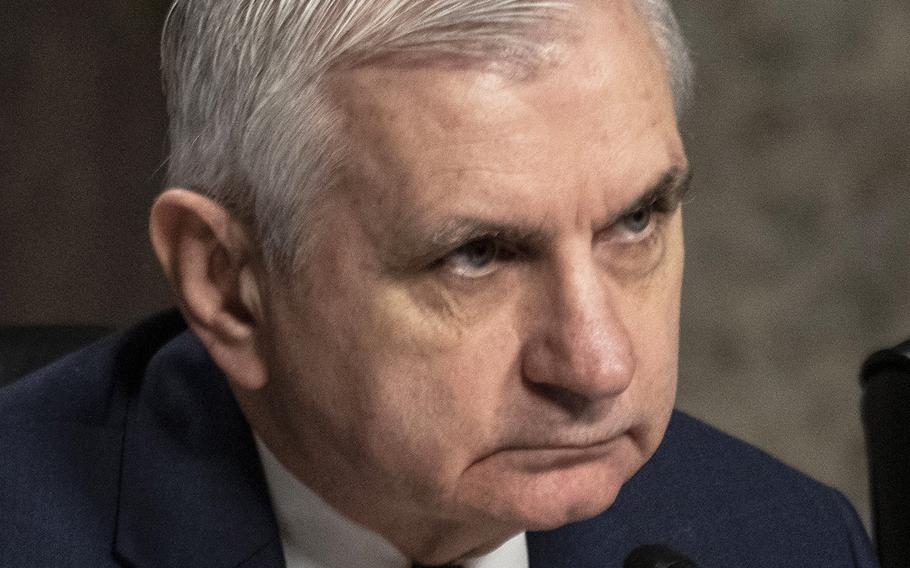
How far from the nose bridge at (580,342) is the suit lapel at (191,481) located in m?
0.45

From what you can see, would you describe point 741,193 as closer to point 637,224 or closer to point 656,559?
point 637,224

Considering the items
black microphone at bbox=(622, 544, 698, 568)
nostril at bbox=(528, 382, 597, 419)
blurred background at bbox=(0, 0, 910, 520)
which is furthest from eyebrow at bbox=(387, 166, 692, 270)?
blurred background at bbox=(0, 0, 910, 520)

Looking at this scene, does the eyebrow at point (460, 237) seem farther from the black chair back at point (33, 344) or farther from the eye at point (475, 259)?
the black chair back at point (33, 344)

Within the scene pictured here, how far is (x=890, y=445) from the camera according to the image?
5.29 ft

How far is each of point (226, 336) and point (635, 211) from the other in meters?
0.44

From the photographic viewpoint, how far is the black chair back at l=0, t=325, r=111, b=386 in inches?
81.1

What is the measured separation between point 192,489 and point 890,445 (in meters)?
0.76

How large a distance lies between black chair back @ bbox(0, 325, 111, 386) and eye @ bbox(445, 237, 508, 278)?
0.92 metres

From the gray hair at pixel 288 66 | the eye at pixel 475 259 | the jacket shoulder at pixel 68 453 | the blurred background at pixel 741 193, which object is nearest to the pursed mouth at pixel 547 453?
the eye at pixel 475 259

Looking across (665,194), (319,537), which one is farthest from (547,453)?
(319,537)

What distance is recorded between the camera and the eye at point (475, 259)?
1.37 meters

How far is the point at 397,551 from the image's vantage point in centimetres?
165

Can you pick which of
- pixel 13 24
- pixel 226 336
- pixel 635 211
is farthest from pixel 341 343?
pixel 13 24

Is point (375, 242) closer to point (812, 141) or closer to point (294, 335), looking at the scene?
point (294, 335)
